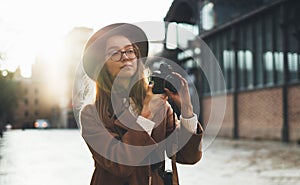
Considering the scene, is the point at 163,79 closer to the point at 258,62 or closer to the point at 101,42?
the point at 101,42

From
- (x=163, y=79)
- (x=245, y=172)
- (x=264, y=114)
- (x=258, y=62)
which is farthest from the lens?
(x=258, y=62)

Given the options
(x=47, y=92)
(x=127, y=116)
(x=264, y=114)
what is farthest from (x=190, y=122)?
(x=47, y=92)

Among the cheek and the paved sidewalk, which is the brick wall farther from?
the cheek

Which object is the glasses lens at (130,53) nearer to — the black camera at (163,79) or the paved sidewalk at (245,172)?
the black camera at (163,79)

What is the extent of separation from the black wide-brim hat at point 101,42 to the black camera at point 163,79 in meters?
0.12

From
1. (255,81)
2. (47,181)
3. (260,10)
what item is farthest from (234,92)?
(47,181)

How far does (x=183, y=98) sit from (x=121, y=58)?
9.1 inches

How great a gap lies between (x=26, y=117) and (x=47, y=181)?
360 ft

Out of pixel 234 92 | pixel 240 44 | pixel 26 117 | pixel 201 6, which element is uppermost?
pixel 201 6

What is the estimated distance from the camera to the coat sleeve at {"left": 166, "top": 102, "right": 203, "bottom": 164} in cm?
142

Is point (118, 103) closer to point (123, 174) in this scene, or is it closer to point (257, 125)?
point (123, 174)

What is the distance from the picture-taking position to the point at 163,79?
4.25 ft

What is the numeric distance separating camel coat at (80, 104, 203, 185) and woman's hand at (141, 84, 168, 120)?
5 centimetres

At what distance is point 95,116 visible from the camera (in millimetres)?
1384
